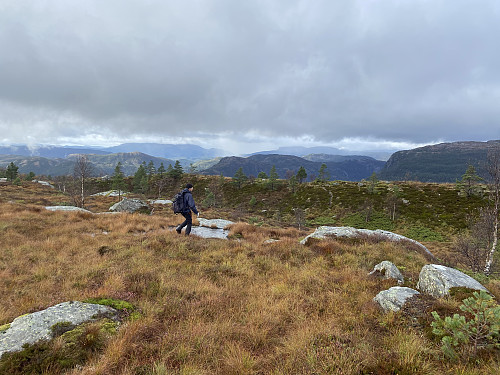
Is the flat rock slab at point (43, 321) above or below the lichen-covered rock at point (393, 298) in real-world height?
above

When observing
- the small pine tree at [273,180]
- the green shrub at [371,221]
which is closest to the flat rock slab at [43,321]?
the green shrub at [371,221]

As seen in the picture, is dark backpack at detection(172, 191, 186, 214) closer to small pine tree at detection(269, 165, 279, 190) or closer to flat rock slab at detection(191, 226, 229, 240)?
flat rock slab at detection(191, 226, 229, 240)

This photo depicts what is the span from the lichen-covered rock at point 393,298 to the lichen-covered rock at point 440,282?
95 centimetres

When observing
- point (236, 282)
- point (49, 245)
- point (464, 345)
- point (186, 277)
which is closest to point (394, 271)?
point (464, 345)

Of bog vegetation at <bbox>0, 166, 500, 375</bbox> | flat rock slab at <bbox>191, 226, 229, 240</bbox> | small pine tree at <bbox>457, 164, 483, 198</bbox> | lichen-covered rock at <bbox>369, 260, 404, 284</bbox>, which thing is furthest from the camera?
small pine tree at <bbox>457, 164, 483, 198</bbox>

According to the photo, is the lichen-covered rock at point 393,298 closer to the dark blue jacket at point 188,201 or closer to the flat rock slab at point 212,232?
the dark blue jacket at point 188,201

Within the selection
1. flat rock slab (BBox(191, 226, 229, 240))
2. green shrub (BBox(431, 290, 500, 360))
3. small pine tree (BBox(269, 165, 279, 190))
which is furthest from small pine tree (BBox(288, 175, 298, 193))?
green shrub (BBox(431, 290, 500, 360))

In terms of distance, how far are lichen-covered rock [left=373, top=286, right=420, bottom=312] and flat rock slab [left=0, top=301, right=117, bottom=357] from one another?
20.9 ft

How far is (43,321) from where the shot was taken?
158 inches

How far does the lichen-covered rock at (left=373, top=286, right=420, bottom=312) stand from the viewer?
17.7 ft

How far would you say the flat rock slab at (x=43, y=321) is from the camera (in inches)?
140

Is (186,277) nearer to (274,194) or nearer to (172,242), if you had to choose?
(172,242)

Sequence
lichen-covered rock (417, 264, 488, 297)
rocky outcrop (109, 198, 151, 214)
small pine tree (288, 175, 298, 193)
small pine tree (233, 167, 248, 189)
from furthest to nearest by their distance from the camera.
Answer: small pine tree (233, 167, 248, 189) → small pine tree (288, 175, 298, 193) → rocky outcrop (109, 198, 151, 214) → lichen-covered rock (417, 264, 488, 297)

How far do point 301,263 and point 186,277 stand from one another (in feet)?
15.7
